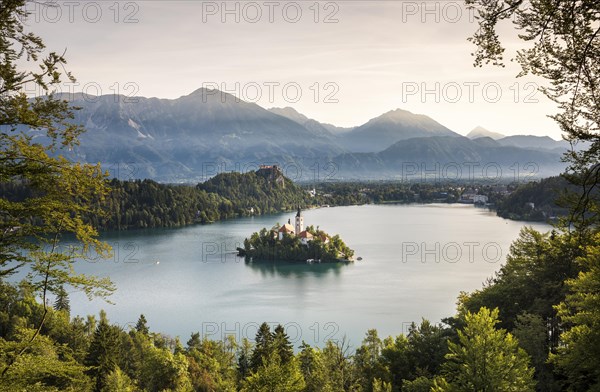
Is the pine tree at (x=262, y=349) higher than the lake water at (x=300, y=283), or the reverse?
the pine tree at (x=262, y=349)

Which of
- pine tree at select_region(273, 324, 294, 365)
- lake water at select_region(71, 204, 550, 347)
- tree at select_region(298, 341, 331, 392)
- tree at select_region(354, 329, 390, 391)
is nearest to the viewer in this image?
tree at select_region(298, 341, 331, 392)

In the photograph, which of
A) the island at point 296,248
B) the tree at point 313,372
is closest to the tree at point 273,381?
the tree at point 313,372

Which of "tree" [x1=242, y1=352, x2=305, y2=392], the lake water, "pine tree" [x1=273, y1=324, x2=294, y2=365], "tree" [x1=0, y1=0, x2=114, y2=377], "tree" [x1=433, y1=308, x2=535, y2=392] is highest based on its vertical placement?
"tree" [x1=0, y1=0, x2=114, y2=377]

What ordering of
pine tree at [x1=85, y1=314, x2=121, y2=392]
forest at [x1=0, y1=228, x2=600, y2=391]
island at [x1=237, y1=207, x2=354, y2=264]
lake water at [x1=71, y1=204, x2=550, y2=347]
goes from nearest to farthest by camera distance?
forest at [x1=0, y1=228, x2=600, y2=391]
pine tree at [x1=85, y1=314, x2=121, y2=392]
lake water at [x1=71, y1=204, x2=550, y2=347]
island at [x1=237, y1=207, x2=354, y2=264]

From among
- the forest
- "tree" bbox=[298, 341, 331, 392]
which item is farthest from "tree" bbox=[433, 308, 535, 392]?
"tree" bbox=[298, 341, 331, 392]

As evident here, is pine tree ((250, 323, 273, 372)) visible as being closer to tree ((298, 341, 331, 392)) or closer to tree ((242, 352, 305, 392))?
tree ((298, 341, 331, 392))

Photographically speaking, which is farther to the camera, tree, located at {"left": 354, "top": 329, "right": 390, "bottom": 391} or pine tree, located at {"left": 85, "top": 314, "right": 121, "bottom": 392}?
pine tree, located at {"left": 85, "top": 314, "right": 121, "bottom": 392}

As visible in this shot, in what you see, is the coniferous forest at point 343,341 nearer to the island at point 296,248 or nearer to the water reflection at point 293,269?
the water reflection at point 293,269
